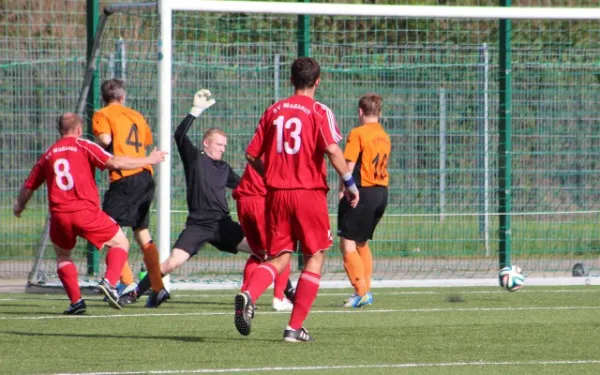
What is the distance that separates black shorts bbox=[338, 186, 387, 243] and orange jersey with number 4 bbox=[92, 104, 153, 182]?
6.34ft

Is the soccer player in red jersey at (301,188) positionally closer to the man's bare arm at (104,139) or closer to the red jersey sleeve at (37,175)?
the red jersey sleeve at (37,175)

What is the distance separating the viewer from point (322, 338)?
8641mm

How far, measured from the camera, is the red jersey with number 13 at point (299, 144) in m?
8.42

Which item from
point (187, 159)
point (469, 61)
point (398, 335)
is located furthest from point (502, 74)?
point (398, 335)

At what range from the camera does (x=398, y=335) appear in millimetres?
8820

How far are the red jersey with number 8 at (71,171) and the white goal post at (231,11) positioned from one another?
1380mm

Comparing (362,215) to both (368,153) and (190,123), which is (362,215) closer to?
(368,153)

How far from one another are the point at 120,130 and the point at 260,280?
360 centimetres

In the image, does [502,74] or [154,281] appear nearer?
[154,281]

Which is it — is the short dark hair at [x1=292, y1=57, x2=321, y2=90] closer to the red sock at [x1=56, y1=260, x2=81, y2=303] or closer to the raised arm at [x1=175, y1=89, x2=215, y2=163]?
the raised arm at [x1=175, y1=89, x2=215, y2=163]

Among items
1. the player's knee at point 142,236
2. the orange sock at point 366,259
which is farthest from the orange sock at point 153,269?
the orange sock at point 366,259

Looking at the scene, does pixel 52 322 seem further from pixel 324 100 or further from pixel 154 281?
pixel 324 100

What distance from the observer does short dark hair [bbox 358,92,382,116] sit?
11203 millimetres

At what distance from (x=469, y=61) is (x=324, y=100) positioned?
2278 mm
